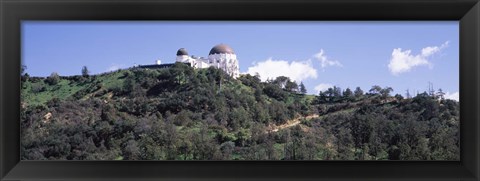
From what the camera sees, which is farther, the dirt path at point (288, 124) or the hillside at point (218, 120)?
the dirt path at point (288, 124)

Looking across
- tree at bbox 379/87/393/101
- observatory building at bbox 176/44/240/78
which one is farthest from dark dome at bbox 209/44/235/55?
tree at bbox 379/87/393/101

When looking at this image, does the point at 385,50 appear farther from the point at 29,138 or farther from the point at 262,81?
the point at 29,138

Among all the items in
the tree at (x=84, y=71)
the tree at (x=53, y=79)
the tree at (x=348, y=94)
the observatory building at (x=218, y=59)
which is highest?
the observatory building at (x=218, y=59)

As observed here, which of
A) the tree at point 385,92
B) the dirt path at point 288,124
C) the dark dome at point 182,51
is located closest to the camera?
the tree at point 385,92

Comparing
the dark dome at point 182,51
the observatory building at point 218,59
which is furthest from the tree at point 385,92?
the dark dome at point 182,51

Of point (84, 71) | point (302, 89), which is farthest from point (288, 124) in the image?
point (84, 71)

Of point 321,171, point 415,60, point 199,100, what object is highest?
point 415,60

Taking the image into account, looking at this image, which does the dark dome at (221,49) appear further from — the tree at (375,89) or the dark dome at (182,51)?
the tree at (375,89)

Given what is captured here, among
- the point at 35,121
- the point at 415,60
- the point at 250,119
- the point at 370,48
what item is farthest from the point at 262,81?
the point at 35,121
